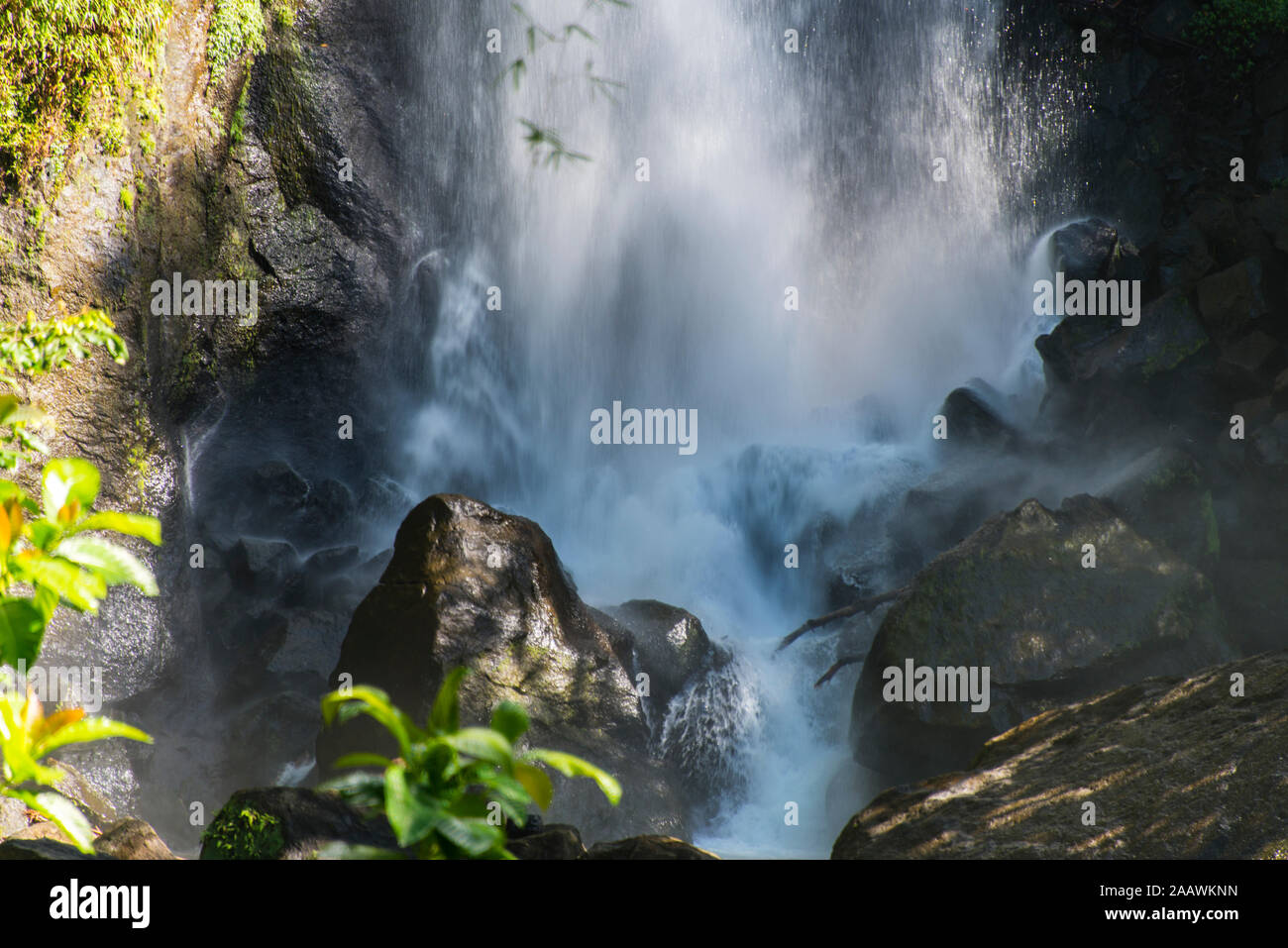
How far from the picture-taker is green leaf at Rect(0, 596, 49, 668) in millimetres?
1248

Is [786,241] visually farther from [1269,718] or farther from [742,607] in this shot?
[1269,718]

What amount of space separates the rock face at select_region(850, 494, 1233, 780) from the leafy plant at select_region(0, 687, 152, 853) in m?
6.38

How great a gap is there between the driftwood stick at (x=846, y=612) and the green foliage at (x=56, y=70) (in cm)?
753

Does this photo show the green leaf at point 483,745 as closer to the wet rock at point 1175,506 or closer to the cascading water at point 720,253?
the wet rock at point 1175,506

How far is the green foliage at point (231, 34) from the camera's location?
9023 mm

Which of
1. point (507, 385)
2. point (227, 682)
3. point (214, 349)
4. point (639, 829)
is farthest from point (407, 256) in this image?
point (639, 829)

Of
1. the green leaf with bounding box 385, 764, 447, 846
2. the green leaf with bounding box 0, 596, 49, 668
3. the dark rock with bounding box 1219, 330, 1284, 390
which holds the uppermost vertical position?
the dark rock with bounding box 1219, 330, 1284, 390

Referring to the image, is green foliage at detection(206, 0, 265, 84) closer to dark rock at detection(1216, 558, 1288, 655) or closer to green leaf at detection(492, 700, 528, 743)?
green leaf at detection(492, 700, 528, 743)

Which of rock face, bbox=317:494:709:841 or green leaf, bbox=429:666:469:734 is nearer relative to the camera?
green leaf, bbox=429:666:469:734

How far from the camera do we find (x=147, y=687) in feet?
25.7

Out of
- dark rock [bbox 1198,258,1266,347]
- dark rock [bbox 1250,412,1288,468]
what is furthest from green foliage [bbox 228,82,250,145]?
dark rock [bbox 1250,412,1288,468]

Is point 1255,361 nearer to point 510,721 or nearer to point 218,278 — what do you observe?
point 510,721

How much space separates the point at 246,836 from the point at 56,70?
20.2 feet

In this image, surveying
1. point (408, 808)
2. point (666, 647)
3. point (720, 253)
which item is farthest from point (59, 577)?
point (720, 253)
